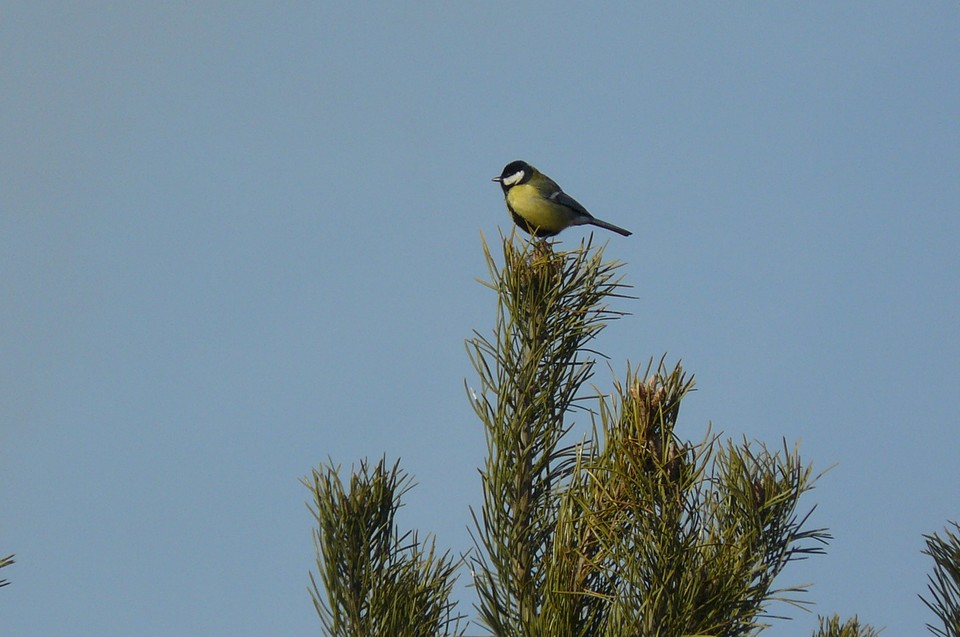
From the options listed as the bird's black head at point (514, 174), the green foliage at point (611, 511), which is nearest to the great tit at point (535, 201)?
the bird's black head at point (514, 174)

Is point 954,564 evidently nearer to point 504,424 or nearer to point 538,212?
point 504,424

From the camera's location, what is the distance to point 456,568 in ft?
11.9

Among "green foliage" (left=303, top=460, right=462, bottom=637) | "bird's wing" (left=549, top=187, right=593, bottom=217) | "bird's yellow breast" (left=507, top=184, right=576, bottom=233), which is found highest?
"bird's wing" (left=549, top=187, right=593, bottom=217)

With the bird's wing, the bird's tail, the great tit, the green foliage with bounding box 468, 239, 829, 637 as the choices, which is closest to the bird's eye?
the great tit

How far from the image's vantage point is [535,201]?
31.0 feet

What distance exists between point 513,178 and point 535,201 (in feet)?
1.88

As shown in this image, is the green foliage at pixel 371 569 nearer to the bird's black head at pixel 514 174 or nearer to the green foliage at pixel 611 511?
the green foliage at pixel 611 511

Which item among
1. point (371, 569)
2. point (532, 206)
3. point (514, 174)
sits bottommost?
point (371, 569)

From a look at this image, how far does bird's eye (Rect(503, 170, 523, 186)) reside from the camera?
9.82 metres

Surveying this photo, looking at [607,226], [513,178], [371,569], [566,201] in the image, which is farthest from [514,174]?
[371,569]

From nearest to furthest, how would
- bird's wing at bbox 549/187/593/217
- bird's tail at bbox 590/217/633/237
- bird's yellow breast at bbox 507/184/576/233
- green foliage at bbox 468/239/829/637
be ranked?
green foliage at bbox 468/239/829/637 < bird's yellow breast at bbox 507/184/576/233 < bird's wing at bbox 549/187/593/217 < bird's tail at bbox 590/217/633/237

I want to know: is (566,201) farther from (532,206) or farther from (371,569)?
(371,569)

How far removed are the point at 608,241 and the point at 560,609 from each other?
1.63m

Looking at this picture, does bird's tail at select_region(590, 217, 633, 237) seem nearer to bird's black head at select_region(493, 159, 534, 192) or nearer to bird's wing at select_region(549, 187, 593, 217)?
bird's wing at select_region(549, 187, 593, 217)
